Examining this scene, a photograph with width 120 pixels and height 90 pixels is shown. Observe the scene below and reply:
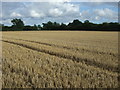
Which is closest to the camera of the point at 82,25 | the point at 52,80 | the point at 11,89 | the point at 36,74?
the point at 11,89

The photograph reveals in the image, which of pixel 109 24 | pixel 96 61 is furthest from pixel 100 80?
pixel 109 24

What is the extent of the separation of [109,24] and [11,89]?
62750mm

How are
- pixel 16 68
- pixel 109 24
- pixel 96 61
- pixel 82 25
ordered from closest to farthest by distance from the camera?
pixel 16 68, pixel 96 61, pixel 109 24, pixel 82 25

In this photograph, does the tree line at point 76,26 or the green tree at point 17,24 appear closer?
the tree line at point 76,26

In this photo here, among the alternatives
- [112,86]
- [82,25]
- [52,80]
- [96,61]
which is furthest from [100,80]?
[82,25]

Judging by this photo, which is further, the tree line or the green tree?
the green tree

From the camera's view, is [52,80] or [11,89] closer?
[11,89]

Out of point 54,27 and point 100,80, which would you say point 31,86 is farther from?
point 54,27

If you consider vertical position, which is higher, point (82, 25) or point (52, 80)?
point (82, 25)

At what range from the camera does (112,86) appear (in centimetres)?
522

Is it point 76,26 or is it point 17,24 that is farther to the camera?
point 17,24

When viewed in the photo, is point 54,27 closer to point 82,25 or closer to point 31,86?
point 82,25

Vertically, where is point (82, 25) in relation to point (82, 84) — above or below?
above

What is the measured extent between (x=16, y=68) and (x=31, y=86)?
217 cm
